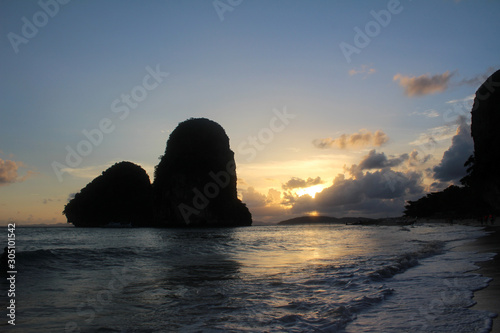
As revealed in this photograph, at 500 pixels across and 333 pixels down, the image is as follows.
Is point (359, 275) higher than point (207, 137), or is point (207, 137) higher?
point (207, 137)

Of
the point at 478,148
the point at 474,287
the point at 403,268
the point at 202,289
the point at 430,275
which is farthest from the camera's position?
the point at 478,148

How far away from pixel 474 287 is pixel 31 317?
672cm

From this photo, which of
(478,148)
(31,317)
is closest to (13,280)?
(31,317)

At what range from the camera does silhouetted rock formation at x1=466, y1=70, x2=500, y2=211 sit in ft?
118

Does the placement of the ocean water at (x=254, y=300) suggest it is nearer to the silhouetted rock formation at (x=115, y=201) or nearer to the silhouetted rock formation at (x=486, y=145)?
the silhouetted rock formation at (x=486, y=145)

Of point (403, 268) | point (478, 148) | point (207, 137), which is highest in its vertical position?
point (207, 137)

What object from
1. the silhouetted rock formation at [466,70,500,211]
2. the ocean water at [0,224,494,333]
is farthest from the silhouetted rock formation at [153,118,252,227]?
the ocean water at [0,224,494,333]

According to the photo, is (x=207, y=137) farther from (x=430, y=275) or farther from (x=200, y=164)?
(x=430, y=275)

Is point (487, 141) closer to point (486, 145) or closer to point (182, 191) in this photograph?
point (486, 145)

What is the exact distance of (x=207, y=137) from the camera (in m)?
82.8

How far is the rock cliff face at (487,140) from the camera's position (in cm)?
3594

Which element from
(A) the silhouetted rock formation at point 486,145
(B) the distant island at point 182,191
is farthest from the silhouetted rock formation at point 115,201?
(A) the silhouetted rock formation at point 486,145

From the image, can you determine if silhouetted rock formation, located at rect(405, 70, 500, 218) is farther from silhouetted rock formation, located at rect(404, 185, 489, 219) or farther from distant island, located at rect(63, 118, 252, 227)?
distant island, located at rect(63, 118, 252, 227)

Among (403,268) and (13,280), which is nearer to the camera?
(13,280)
